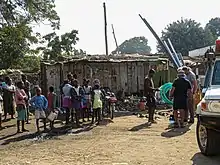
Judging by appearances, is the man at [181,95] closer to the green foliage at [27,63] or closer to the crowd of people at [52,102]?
the crowd of people at [52,102]

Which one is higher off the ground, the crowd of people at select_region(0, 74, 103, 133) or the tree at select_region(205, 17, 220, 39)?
the tree at select_region(205, 17, 220, 39)

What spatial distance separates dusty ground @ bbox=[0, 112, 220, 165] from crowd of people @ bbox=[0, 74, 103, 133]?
817 millimetres

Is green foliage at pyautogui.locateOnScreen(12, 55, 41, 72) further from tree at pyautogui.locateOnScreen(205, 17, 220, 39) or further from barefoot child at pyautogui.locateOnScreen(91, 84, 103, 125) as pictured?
tree at pyautogui.locateOnScreen(205, 17, 220, 39)

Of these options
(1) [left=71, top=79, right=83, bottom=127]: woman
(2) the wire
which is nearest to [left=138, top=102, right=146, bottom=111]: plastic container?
(2) the wire

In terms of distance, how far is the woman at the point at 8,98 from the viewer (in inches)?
593

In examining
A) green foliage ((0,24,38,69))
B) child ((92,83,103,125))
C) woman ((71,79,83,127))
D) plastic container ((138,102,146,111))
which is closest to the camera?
woman ((71,79,83,127))

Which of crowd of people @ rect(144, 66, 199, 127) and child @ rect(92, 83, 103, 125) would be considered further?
child @ rect(92, 83, 103, 125)

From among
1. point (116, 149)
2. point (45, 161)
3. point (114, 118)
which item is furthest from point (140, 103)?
point (45, 161)

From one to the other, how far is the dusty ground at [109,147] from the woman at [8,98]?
229cm

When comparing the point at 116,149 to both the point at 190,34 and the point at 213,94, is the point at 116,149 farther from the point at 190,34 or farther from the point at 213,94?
the point at 190,34

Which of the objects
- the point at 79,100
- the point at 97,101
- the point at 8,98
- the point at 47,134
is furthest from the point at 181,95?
the point at 8,98

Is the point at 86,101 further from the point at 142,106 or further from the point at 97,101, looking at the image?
the point at 142,106

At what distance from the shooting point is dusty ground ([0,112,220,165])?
8341mm

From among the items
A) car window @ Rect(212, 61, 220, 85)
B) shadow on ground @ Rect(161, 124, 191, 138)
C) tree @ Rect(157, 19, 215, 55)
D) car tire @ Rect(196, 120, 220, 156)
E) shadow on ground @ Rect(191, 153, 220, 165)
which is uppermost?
tree @ Rect(157, 19, 215, 55)
